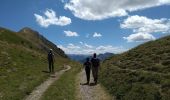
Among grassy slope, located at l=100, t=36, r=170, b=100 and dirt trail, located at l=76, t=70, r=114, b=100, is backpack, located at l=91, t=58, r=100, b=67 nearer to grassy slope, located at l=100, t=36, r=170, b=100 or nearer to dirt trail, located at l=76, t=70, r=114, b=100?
grassy slope, located at l=100, t=36, r=170, b=100

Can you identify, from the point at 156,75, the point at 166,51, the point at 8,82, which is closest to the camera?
the point at 156,75

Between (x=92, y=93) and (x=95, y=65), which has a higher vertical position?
(x=95, y=65)

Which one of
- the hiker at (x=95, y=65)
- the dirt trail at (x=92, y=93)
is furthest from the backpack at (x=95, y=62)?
the dirt trail at (x=92, y=93)

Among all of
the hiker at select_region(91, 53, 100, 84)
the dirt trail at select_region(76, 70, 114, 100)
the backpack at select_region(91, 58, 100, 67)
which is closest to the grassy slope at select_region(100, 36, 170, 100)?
the dirt trail at select_region(76, 70, 114, 100)

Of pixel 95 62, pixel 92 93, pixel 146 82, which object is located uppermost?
pixel 95 62

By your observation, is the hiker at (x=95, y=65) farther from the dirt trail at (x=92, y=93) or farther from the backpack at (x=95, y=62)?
the dirt trail at (x=92, y=93)

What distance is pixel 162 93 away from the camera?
22.1 m

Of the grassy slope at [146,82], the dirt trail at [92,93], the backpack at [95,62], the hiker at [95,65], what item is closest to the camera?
the grassy slope at [146,82]

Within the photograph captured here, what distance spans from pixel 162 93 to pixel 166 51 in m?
18.9

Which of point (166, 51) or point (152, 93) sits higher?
point (166, 51)

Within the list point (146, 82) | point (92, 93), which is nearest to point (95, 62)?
point (92, 93)

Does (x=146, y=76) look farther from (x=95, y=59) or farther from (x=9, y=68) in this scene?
(x=9, y=68)

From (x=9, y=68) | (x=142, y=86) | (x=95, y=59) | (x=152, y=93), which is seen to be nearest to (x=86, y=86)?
(x=95, y=59)

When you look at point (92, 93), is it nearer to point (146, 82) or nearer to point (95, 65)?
point (146, 82)
